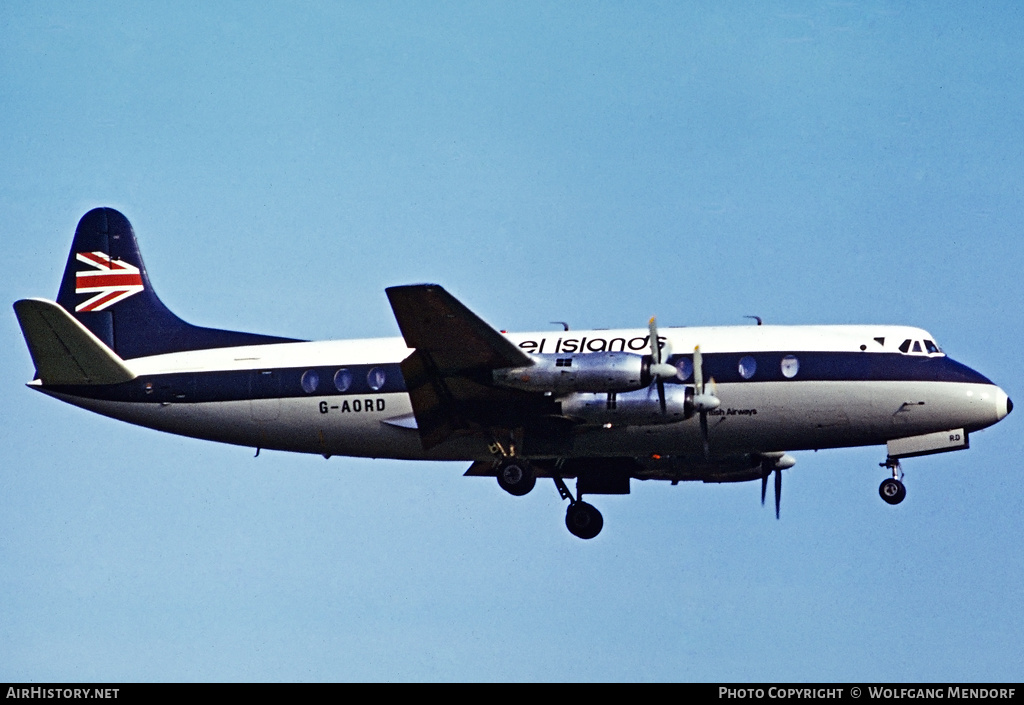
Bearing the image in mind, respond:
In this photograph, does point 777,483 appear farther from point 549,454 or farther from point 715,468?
point 549,454

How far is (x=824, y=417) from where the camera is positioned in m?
35.8

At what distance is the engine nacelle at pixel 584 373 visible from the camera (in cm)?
3381

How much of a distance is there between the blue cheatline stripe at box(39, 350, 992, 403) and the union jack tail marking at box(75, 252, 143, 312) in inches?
155

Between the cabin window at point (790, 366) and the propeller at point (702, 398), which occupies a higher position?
the cabin window at point (790, 366)

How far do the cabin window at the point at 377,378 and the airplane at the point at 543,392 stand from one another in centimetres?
4

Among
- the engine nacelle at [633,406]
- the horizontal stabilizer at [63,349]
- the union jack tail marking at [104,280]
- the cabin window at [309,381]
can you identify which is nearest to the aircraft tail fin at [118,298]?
the union jack tail marking at [104,280]

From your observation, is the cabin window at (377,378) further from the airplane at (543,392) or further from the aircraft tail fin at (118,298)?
the aircraft tail fin at (118,298)

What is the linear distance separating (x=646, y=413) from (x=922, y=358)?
7158 mm

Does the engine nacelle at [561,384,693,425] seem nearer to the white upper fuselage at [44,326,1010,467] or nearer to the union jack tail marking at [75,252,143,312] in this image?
the white upper fuselage at [44,326,1010,467]

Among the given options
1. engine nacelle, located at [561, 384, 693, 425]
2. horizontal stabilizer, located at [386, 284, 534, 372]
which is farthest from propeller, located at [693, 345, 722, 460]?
horizontal stabilizer, located at [386, 284, 534, 372]

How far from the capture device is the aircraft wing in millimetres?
34500

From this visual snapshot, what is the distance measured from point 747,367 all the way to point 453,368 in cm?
727

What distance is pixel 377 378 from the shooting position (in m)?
38.5
